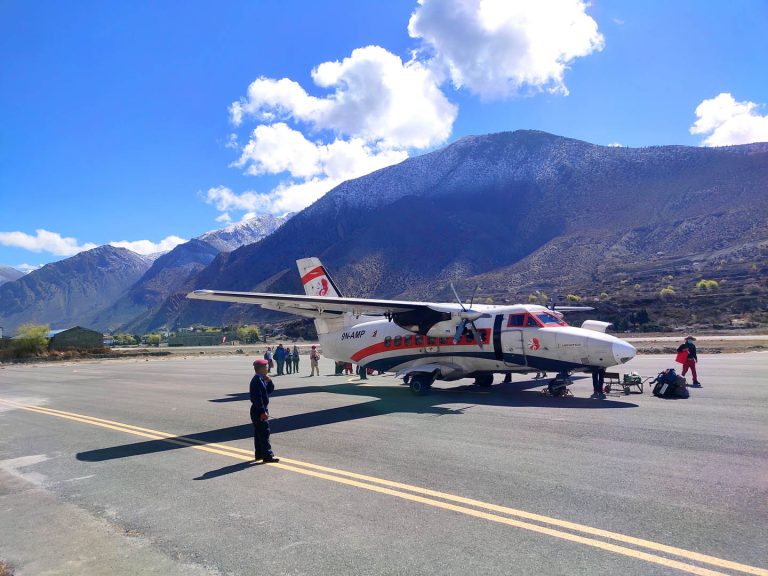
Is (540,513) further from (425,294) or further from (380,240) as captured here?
(380,240)

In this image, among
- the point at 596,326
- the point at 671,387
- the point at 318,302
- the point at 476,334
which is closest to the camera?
the point at 671,387

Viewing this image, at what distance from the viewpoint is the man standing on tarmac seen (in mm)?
8992

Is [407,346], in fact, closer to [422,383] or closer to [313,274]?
[422,383]

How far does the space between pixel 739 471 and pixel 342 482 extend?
19.6ft

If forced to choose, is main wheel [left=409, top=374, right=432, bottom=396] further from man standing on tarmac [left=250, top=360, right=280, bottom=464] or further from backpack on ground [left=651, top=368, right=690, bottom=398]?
man standing on tarmac [left=250, top=360, right=280, bottom=464]

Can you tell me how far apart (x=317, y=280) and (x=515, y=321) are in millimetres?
10382

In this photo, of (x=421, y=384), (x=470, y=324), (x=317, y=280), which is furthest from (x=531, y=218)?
(x=421, y=384)

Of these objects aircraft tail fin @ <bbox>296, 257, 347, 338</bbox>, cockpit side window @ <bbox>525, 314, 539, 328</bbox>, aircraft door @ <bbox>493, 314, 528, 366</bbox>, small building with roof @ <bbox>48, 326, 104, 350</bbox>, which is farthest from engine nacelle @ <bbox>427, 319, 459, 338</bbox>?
small building with roof @ <bbox>48, 326, 104, 350</bbox>

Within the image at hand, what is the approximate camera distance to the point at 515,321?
1695cm

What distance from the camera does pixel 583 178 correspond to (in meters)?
145

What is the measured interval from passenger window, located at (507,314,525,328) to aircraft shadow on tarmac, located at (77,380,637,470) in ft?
7.64

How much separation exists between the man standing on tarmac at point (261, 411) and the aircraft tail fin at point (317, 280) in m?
14.5

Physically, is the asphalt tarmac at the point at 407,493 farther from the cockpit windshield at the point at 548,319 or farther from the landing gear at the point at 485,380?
the landing gear at the point at 485,380

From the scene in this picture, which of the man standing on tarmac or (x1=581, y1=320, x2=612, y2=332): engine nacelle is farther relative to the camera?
(x1=581, y1=320, x2=612, y2=332): engine nacelle
